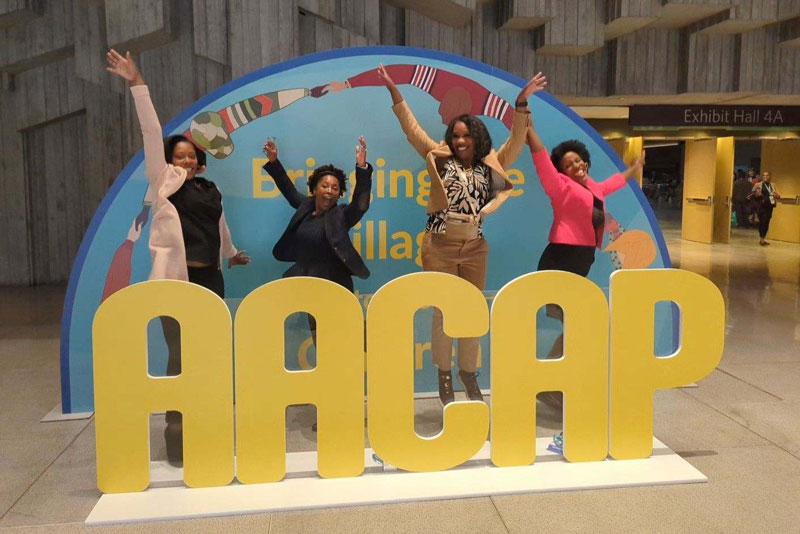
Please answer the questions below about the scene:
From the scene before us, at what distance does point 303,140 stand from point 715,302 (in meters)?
2.37

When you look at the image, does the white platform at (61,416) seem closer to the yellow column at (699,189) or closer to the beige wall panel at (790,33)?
the beige wall panel at (790,33)

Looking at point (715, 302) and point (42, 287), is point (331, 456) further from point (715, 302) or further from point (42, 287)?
point (42, 287)

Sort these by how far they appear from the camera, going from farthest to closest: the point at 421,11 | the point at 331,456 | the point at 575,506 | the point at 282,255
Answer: the point at 421,11, the point at 282,255, the point at 331,456, the point at 575,506

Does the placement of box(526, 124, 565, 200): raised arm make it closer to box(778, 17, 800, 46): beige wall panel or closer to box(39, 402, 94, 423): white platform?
box(39, 402, 94, 423): white platform

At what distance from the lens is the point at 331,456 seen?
9.80ft

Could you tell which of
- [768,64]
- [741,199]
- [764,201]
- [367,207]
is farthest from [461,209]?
[741,199]

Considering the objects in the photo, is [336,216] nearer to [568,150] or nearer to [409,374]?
[409,374]

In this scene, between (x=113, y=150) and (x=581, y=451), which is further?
(x=113, y=150)

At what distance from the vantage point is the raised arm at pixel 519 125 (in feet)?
12.7

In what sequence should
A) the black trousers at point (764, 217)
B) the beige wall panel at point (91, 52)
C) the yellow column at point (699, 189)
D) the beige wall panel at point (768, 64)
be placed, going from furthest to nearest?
the black trousers at point (764, 217) → the yellow column at point (699, 189) → the beige wall panel at point (768, 64) → the beige wall panel at point (91, 52)

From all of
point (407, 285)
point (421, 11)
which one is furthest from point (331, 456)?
point (421, 11)

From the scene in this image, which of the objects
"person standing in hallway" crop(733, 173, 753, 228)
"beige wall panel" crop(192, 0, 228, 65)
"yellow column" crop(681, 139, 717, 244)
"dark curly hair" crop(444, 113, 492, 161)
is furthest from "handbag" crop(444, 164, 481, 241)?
"person standing in hallway" crop(733, 173, 753, 228)

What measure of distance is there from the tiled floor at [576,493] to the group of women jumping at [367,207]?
1.92ft

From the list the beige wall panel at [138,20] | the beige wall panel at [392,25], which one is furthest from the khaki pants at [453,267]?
the beige wall panel at [392,25]
